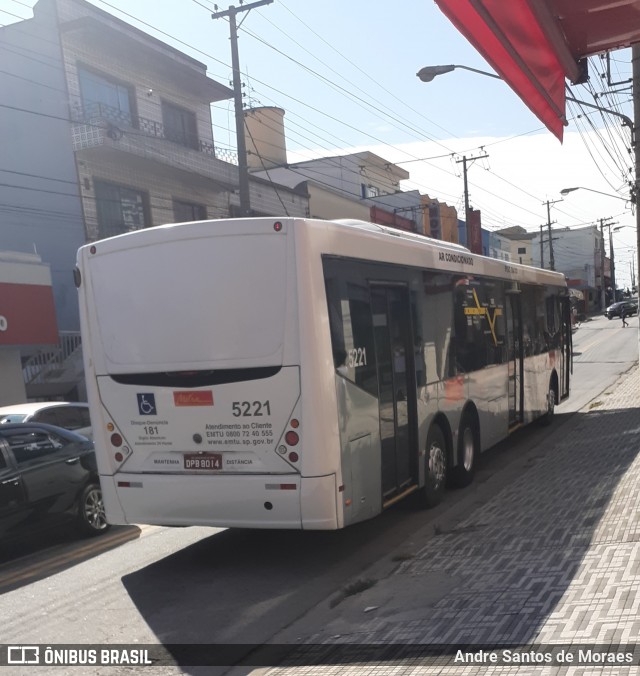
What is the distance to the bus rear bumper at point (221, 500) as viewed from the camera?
656 centimetres

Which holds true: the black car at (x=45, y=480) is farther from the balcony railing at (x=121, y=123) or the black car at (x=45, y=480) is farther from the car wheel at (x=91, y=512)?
the balcony railing at (x=121, y=123)

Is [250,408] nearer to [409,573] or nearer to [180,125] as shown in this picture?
[409,573]

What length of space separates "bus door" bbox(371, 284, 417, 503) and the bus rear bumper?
1234mm

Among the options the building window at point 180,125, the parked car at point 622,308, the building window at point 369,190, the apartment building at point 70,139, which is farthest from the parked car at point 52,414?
the parked car at point 622,308

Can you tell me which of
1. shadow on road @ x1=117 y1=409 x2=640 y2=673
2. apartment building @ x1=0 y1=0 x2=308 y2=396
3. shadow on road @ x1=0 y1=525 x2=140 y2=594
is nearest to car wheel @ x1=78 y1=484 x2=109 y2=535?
shadow on road @ x1=0 y1=525 x2=140 y2=594

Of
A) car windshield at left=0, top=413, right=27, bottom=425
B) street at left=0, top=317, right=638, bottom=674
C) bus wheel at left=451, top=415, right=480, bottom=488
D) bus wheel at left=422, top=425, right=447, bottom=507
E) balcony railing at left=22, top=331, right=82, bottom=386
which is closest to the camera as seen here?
street at left=0, top=317, right=638, bottom=674

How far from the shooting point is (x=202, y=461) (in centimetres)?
696

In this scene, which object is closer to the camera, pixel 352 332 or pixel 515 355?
pixel 352 332

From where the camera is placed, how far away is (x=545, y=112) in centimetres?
666

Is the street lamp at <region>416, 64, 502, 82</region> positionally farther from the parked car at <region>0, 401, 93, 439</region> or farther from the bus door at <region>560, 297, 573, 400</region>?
the parked car at <region>0, 401, 93, 439</region>

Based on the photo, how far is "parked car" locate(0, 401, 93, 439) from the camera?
10609 mm

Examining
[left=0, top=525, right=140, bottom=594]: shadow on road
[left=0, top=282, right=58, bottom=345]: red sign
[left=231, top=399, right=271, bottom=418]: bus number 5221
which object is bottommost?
[left=0, top=525, right=140, bottom=594]: shadow on road

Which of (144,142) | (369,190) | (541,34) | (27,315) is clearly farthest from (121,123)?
(369,190)

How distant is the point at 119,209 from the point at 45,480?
673 inches
